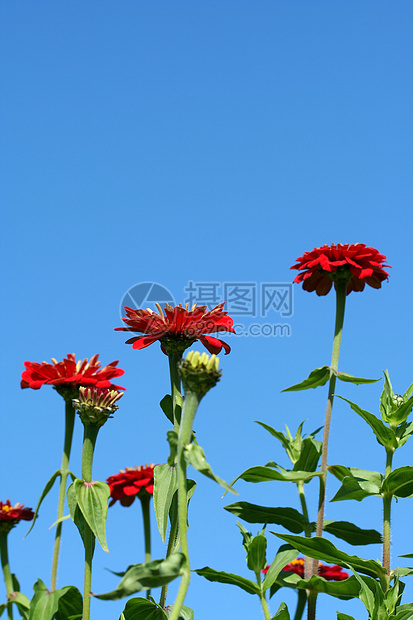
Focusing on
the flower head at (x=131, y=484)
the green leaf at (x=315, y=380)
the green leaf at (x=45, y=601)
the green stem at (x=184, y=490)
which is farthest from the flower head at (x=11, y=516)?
the green stem at (x=184, y=490)

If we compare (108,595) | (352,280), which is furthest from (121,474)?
(108,595)

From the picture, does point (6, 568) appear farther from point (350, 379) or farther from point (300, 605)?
point (350, 379)

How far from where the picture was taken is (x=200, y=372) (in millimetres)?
2043

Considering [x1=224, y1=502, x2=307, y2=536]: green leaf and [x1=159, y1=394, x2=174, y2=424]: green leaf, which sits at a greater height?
[x1=159, y1=394, x2=174, y2=424]: green leaf

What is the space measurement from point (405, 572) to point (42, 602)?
1.94m

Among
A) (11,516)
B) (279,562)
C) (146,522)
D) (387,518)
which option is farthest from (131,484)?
(387,518)

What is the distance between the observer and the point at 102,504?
2.99m

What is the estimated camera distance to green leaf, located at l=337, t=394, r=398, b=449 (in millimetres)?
3601

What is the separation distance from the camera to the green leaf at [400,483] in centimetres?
351

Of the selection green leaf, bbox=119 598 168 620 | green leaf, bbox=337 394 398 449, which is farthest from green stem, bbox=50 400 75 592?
green leaf, bbox=337 394 398 449

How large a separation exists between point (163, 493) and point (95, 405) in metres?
0.51

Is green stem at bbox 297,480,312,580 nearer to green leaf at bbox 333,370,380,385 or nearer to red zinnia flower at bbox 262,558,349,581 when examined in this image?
green leaf at bbox 333,370,380,385

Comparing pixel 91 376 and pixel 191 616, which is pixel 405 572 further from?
pixel 91 376

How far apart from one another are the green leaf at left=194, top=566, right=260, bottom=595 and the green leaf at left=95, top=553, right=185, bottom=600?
64.0 inches
